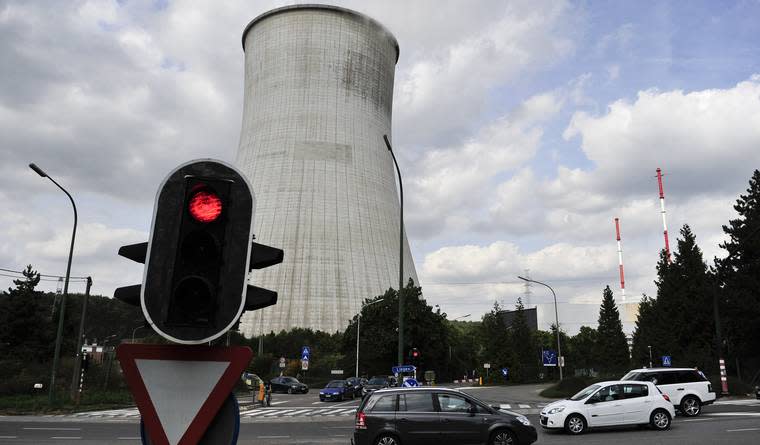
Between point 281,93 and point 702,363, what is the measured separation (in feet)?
107

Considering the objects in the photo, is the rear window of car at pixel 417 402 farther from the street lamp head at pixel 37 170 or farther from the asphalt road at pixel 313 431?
the street lamp head at pixel 37 170

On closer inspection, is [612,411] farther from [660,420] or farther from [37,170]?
[37,170]

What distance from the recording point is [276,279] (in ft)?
135

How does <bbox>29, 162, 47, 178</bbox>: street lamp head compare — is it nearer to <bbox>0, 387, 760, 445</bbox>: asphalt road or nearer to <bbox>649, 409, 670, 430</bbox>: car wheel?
<bbox>0, 387, 760, 445</bbox>: asphalt road

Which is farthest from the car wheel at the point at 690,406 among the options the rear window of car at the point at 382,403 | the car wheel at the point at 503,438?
the rear window of car at the point at 382,403

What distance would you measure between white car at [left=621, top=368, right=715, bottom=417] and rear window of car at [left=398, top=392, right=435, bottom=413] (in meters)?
9.08

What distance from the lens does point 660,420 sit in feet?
42.4

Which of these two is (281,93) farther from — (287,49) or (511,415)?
(511,415)

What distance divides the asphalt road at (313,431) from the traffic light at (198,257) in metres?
9.79

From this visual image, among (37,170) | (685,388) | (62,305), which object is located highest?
(37,170)

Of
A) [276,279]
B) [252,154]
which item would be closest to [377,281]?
[276,279]

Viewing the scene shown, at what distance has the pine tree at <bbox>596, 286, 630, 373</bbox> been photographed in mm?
A: 70062

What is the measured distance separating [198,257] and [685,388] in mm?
16902

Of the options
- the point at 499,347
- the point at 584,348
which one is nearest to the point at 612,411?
the point at 499,347
